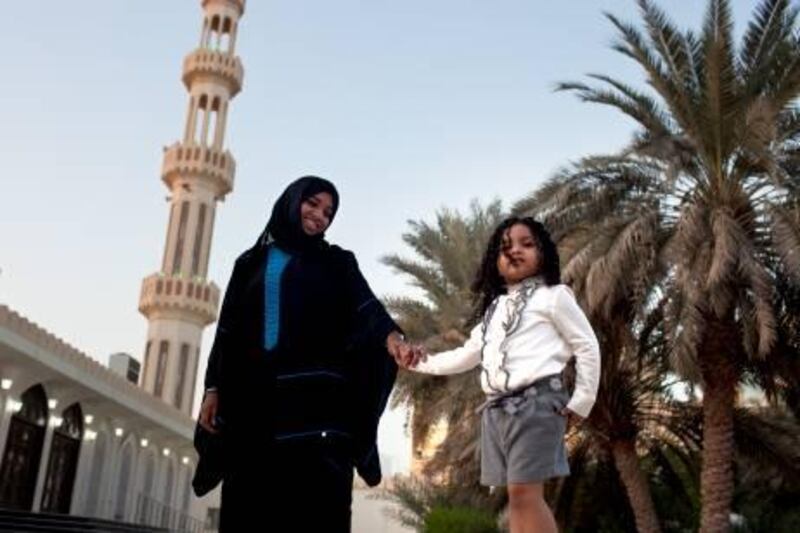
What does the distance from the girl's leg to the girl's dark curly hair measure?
0.74m

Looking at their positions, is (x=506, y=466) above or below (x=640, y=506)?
below

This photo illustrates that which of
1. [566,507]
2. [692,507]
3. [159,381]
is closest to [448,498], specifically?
[566,507]

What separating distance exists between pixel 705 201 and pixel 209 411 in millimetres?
10156

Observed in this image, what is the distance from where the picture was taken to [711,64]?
1182cm

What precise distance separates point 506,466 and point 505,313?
0.52 metres

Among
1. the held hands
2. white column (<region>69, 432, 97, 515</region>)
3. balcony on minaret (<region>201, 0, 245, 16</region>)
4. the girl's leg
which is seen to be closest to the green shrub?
white column (<region>69, 432, 97, 515</region>)

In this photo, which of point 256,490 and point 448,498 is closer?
point 256,490

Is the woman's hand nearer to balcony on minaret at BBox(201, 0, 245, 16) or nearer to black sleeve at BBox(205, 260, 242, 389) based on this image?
black sleeve at BBox(205, 260, 242, 389)

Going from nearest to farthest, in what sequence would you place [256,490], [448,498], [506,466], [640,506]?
[256,490] < [506,466] < [640,506] < [448,498]

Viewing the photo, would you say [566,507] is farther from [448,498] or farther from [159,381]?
[159,381]

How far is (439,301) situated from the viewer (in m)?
19.2

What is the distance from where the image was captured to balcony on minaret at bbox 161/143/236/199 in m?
32.7

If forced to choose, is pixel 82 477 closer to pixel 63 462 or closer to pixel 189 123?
pixel 63 462

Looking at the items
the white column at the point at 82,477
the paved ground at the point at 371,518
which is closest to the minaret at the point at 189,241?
the paved ground at the point at 371,518
